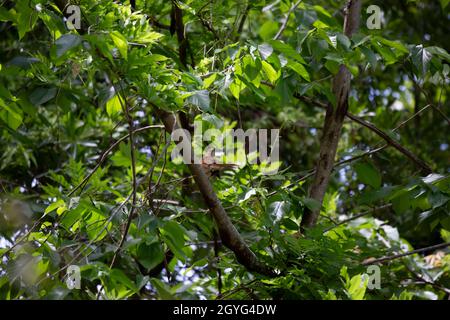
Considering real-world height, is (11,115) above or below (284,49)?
below

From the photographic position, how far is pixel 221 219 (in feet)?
6.90

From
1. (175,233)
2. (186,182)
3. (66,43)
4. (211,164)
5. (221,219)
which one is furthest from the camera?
(186,182)

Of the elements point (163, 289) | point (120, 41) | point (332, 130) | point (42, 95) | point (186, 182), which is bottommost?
point (163, 289)

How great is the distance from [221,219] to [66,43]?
2.64 feet

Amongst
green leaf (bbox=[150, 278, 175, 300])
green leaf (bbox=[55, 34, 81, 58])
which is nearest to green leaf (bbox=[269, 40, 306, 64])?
green leaf (bbox=[55, 34, 81, 58])

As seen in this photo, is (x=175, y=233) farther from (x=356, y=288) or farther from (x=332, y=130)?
(x=332, y=130)

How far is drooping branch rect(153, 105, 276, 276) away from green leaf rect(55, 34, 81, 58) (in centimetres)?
53

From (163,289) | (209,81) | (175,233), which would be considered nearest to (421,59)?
(209,81)

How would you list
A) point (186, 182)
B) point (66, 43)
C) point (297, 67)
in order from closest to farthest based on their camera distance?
1. point (66, 43)
2. point (297, 67)
3. point (186, 182)

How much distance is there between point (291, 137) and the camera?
405 centimetres

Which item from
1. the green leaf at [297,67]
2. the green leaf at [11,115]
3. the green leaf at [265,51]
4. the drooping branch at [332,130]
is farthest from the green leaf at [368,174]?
the green leaf at [11,115]

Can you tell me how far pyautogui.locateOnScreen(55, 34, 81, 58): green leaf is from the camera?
1.49 metres
